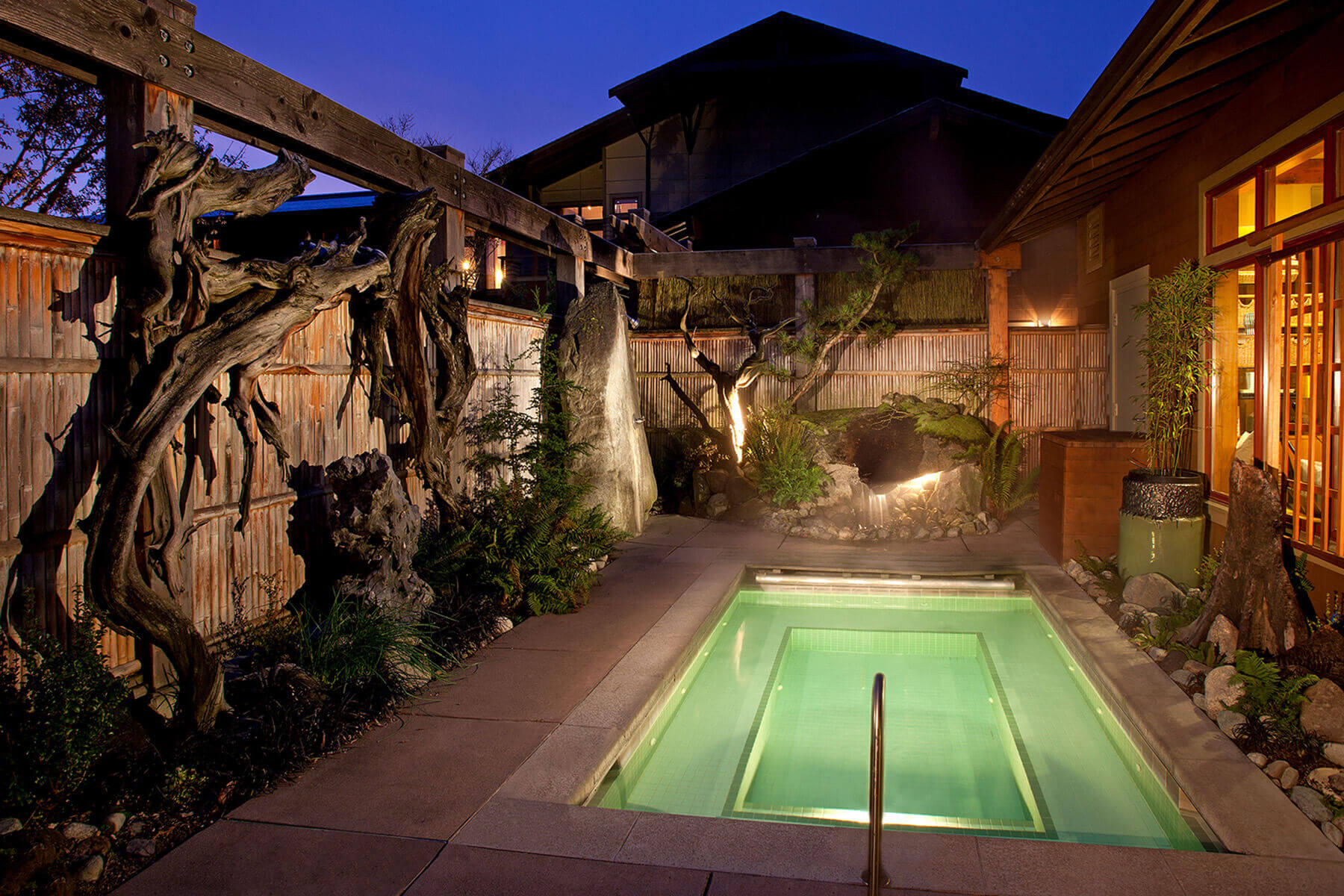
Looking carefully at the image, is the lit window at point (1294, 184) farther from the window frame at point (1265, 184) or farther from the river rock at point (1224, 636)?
the river rock at point (1224, 636)

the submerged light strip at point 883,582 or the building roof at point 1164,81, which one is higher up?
the building roof at point 1164,81

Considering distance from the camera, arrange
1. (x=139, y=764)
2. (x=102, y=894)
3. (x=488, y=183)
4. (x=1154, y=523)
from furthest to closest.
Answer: (x=488, y=183), (x=1154, y=523), (x=139, y=764), (x=102, y=894)

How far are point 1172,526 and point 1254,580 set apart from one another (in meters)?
1.31

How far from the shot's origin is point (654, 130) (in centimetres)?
1811

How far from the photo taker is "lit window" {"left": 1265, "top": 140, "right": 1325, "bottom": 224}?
5.38m

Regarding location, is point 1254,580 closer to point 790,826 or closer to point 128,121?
point 790,826

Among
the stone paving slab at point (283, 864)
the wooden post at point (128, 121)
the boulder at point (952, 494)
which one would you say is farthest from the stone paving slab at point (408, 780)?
the boulder at point (952, 494)

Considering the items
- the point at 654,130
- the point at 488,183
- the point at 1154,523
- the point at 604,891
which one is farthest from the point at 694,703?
the point at 654,130

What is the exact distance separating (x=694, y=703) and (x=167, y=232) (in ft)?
11.5

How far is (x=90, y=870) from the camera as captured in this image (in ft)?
8.62

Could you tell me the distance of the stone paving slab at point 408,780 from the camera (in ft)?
9.86

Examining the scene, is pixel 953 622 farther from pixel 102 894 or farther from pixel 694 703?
pixel 102 894

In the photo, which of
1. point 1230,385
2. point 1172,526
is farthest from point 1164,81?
point 1172,526

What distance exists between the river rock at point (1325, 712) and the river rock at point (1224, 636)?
0.62m
